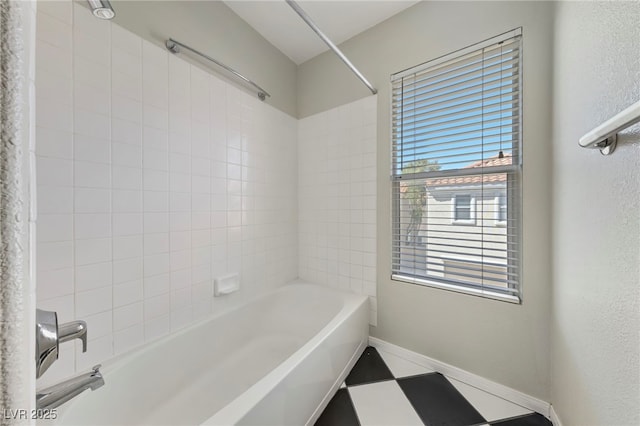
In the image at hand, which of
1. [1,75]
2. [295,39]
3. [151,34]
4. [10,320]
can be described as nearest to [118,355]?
[10,320]

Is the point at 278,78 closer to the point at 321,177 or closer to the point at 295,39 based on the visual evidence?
the point at 295,39

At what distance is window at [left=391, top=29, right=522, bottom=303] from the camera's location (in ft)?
4.34

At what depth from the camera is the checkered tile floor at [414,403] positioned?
1188mm

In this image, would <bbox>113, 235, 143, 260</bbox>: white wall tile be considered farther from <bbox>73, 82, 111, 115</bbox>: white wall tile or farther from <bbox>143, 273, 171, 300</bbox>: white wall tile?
<bbox>73, 82, 111, 115</bbox>: white wall tile

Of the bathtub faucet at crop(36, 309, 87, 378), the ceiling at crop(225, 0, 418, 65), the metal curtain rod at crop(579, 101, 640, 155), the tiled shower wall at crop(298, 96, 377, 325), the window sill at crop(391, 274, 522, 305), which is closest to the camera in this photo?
the bathtub faucet at crop(36, 309, 87, 378)

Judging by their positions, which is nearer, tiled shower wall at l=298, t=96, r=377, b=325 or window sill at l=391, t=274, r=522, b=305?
window sill at l=391, t=274, r=522, b=305

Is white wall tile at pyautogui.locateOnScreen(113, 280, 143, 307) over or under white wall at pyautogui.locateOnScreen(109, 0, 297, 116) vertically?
under

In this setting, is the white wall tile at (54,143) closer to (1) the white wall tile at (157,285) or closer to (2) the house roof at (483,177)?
(1) the white wall tile at (157,285)

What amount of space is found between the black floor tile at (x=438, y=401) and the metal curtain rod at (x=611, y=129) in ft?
4.30

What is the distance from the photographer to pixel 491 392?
134cm

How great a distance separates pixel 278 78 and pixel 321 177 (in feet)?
2.99

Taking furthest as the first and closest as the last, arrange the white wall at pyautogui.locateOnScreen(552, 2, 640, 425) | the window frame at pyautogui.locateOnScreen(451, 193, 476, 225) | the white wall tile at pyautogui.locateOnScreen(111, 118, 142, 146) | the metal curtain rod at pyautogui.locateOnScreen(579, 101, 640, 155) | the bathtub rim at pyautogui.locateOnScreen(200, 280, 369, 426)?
the window frame at pyautogui.locateOnScreen(451, 193, 476, 225), the white wall tile at pyautogui.locateOnScreen(111, 118, 142, 146), the bathtub rim at pyautogui.locateOnScreen(200, 280, 369, 426), the white wall at pyautogui.locateOnScreen(552, 2, 640, 425), the metal curtain rod at pyautogui.locateOnScreen(579, 101, 640, 155)

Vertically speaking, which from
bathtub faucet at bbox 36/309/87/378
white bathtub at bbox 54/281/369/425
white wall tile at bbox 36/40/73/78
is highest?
white wall tile at bbox 36/40/73/78

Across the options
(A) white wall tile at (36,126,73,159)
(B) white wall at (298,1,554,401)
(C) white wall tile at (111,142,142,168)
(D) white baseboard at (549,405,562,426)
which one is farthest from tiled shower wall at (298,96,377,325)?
(A) white wall tile at (36,126,73,159)
